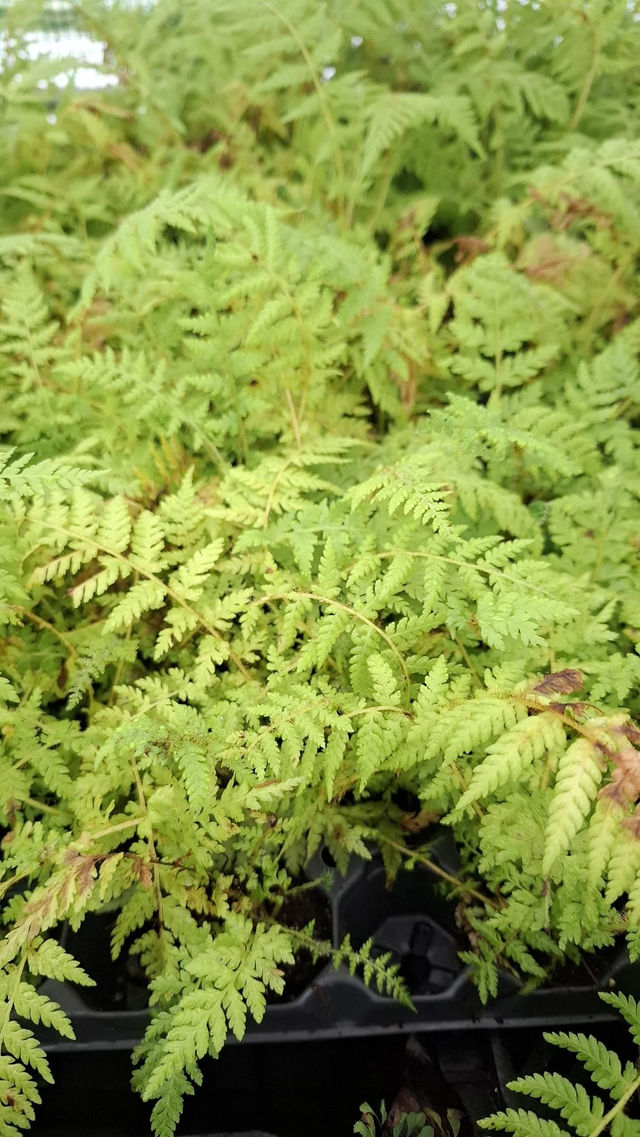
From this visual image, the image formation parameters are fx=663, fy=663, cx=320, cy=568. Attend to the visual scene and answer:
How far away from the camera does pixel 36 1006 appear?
3.47 ft

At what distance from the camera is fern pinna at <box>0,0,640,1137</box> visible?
112cm

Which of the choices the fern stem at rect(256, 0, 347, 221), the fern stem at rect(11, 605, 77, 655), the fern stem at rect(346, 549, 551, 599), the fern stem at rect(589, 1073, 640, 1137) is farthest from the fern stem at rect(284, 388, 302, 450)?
the fern stem at rect(589, 1073, 640, 1137)

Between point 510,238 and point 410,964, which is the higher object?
point 510,238

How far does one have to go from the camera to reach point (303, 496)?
169 cm

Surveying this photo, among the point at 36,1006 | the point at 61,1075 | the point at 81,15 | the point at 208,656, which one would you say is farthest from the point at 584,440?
the point at 81,15

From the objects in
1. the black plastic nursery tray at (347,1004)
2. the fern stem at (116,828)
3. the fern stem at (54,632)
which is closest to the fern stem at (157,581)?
the fern stem at (54,632)

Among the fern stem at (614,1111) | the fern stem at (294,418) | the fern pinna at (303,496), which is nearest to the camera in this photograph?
the fern stem at (614,1111)

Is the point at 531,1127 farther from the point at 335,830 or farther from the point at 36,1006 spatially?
the point at 36,1006

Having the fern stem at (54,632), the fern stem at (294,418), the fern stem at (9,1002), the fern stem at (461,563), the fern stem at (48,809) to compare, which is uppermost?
the fern stem at (294,418)

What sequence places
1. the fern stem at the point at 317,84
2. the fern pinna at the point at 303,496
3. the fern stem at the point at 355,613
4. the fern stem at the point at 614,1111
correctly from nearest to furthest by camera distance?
the fern stem at the point at 614,1111 → the fern pinna at the point at 303,496 → the fern stem at the point at 355,613 → the fern stem at the point at 317,84

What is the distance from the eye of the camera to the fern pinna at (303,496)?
112 centimetres

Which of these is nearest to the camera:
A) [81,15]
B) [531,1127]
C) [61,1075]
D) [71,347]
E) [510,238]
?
[531,1127]

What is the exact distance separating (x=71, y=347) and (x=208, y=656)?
0.98 metres

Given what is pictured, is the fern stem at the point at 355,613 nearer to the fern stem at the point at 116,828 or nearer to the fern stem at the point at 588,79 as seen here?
the fern stem at the point at 116,828
